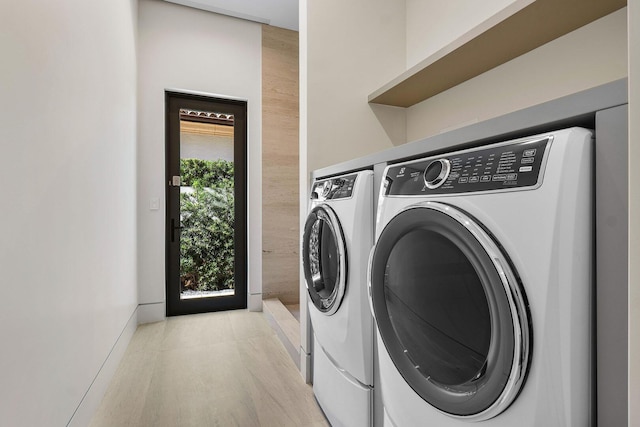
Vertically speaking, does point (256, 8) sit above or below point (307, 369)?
above

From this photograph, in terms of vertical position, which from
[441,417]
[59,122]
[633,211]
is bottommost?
[441,417]

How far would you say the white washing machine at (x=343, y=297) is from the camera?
1.13 m

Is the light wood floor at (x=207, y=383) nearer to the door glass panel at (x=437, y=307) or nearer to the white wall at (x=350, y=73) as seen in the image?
the door glass panel at (x=437, y=307)

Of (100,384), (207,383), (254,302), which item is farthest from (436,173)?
(254,302)

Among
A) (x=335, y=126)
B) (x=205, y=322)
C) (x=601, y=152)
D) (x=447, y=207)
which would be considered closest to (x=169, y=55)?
(x=335, y=126)

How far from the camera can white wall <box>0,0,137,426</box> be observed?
87 centimetres

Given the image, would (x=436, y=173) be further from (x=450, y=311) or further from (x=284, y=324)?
(x=284, y=324)

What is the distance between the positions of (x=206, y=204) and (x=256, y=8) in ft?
5.98

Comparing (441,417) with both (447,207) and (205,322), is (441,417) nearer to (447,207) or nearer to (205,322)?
(447,207)

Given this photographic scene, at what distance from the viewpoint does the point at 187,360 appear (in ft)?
6.56

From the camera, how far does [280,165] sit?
3.08 metres

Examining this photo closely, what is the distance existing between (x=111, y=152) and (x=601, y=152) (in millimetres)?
2165

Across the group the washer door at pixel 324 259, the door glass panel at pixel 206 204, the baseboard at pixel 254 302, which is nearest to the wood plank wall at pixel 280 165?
the baseboard at pixel 254 302

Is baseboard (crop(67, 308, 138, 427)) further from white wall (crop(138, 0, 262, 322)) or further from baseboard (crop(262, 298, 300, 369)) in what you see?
baseboard (crop(262, 298, 300, 369))
